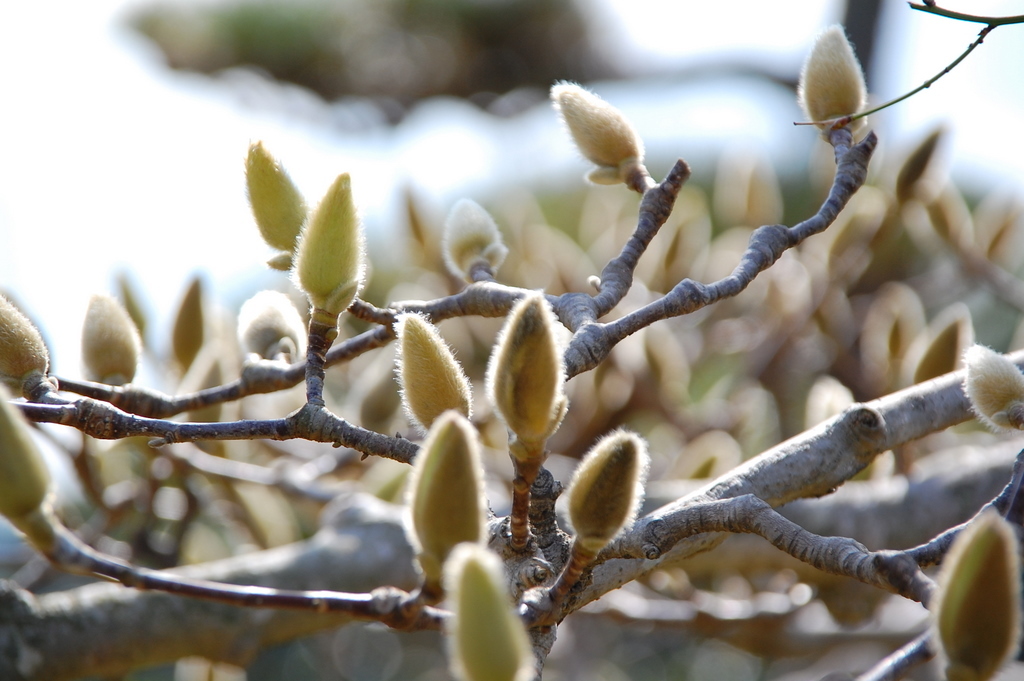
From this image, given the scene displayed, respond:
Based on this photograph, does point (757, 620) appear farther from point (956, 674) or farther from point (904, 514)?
point (956, 674)

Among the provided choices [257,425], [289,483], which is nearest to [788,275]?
[289,483]

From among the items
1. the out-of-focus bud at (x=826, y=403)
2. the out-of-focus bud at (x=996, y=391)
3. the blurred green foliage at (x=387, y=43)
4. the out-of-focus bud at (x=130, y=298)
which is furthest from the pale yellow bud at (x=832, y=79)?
the blurred green foliage at (x=387, y=43)

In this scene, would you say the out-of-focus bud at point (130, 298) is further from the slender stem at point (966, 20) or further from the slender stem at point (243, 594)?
the slender stem at point (966, 20)

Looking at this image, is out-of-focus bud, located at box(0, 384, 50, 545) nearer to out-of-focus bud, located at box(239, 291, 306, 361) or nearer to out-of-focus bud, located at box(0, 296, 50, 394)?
out-of-focus bud, located at box(0, 296, 50, 394)

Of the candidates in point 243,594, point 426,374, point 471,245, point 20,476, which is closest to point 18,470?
point 20,476

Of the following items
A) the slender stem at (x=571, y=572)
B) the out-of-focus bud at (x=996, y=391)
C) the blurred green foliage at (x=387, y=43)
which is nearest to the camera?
the slender stem at (x=571, y=572)

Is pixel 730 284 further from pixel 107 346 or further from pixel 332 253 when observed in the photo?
pixel 107 346
